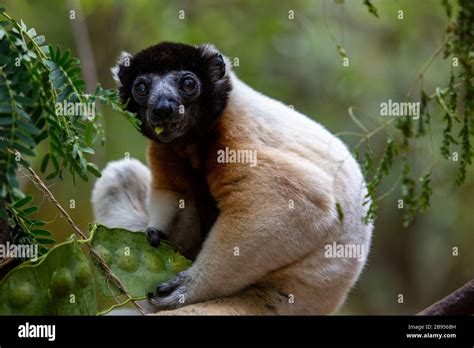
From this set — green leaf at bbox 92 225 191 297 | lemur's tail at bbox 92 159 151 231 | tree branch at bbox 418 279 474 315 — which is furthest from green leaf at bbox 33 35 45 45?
tree branch at bbox 418 279 474 315

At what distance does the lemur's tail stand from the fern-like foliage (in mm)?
1933

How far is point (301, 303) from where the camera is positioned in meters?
5.38

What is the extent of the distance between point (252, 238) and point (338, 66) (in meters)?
8.22

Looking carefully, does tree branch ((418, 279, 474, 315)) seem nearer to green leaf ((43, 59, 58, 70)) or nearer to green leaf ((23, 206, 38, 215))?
green leaf ((23, 206, 38, 215))

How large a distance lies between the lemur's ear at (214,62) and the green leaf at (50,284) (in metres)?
2.16

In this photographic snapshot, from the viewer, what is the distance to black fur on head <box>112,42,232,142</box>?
216 inches

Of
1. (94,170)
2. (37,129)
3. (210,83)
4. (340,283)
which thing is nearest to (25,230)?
(94,170)

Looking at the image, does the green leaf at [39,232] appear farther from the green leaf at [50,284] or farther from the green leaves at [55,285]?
the green leaf at [50,284]

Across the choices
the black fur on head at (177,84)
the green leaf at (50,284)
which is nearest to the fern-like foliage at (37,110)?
the green leaf at (50,284)

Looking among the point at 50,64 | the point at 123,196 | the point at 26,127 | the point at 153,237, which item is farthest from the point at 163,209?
the point at 26,127

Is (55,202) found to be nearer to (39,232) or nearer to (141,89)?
(39,232)
